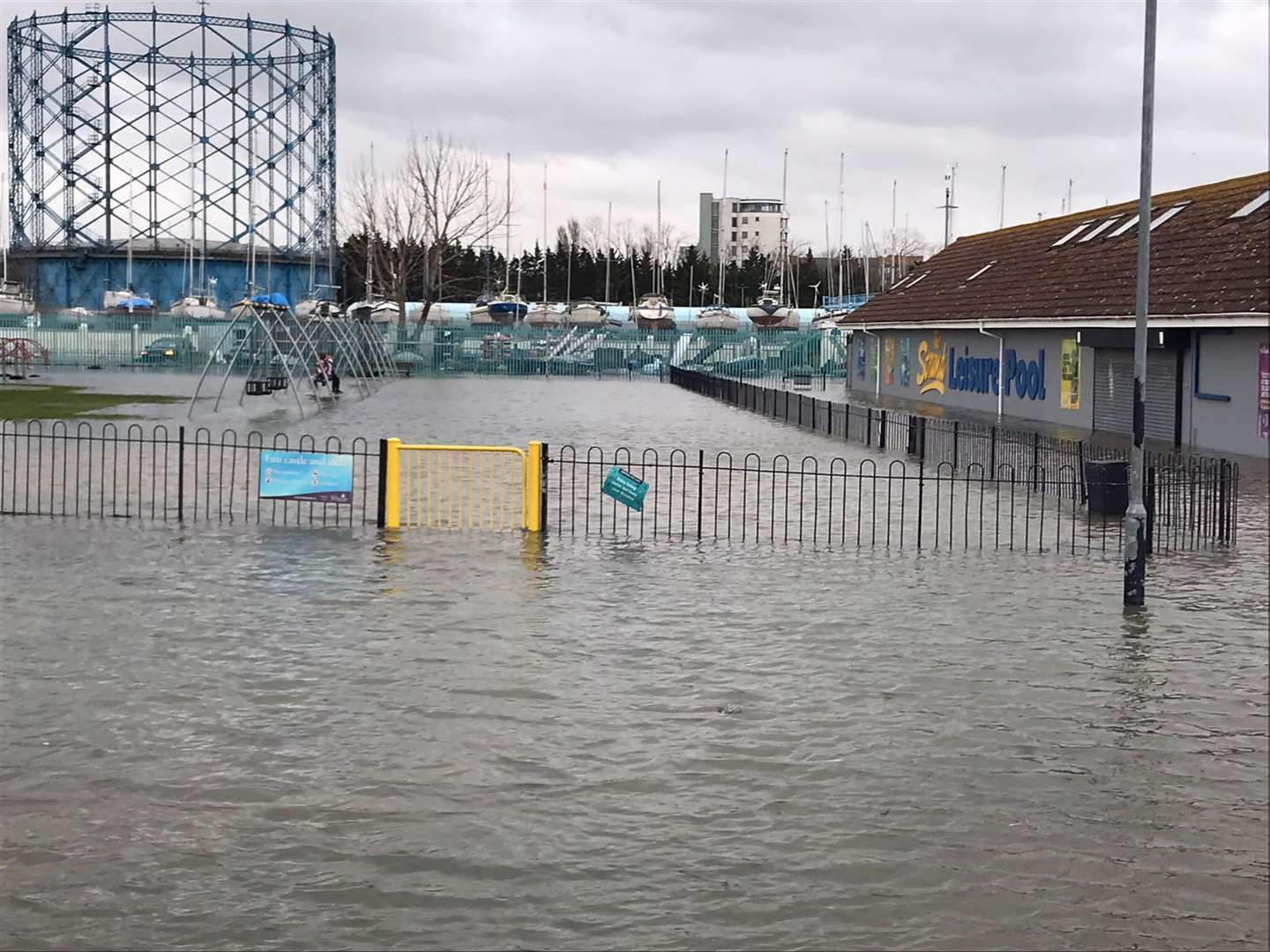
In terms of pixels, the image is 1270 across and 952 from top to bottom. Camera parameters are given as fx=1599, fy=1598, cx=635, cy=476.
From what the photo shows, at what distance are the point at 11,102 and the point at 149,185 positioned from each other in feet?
30.4

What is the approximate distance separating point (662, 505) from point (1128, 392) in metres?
17.4

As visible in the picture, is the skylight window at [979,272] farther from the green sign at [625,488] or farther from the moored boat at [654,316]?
the moored boat at [654,316]

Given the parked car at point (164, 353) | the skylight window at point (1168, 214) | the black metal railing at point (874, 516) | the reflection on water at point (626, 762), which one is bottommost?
the reflection on water at point (626, 762)

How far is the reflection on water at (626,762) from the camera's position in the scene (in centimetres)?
713

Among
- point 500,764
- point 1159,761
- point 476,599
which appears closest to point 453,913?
point 500,764

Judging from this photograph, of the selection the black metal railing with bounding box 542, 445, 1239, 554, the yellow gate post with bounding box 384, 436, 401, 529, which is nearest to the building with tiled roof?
the black metal railing with bounding box 542, 445, 1239, 554

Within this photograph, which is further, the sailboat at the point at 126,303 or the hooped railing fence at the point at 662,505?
the sailboat at the point at 126,303

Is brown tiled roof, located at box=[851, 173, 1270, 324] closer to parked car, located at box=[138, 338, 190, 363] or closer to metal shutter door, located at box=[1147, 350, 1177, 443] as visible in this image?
metal shutter door, located at box=[1147, 350, 1177, 443]

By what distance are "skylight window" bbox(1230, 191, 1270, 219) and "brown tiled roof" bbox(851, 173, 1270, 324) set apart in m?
0.13

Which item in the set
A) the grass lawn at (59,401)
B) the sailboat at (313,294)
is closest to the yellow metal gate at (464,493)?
the grass lawn at (59,401)

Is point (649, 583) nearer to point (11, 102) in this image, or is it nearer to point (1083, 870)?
point (1083, 870)

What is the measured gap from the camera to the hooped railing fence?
60.7 ft

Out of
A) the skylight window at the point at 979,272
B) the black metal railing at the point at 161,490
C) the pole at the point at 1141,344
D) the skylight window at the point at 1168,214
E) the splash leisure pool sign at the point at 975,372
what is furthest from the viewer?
the skylight window at the point at 979,272

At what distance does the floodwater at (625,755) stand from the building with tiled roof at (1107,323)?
13.6 meters
